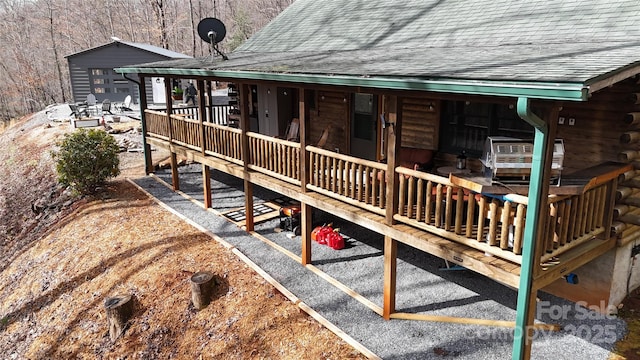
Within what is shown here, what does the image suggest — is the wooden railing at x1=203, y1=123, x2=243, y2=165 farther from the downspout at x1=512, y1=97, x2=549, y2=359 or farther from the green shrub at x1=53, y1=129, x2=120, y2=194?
the downspout at x1=512, y1=97, x2=549, y2=359

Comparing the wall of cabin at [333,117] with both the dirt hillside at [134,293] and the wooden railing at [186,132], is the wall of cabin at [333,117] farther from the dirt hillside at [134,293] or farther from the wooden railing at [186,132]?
the dirt hillside at [134,293]

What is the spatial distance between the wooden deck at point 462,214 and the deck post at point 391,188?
0.03 metres

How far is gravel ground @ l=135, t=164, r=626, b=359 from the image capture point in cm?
625

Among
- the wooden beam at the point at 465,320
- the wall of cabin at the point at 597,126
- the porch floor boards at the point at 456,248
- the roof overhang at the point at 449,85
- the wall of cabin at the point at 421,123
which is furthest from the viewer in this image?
the wall of cabin at the point at 421,123

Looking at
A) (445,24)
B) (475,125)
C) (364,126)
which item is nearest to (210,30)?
(364,126)

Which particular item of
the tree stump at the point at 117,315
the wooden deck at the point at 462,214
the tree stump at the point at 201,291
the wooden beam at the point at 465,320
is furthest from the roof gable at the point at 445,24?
the tree stump at the point at 117,315

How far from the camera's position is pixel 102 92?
31.3 m

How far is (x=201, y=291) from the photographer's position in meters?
7.88

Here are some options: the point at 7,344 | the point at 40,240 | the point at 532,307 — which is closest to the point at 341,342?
the point at 532,307

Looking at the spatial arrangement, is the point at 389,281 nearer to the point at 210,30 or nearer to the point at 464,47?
the point at 464,47

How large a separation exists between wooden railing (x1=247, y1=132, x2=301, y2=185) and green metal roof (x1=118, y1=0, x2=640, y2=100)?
1418mm

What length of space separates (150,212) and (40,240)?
10.4 feet

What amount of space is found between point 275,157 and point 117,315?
160 inches

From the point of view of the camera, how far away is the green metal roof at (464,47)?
15.0 ft
